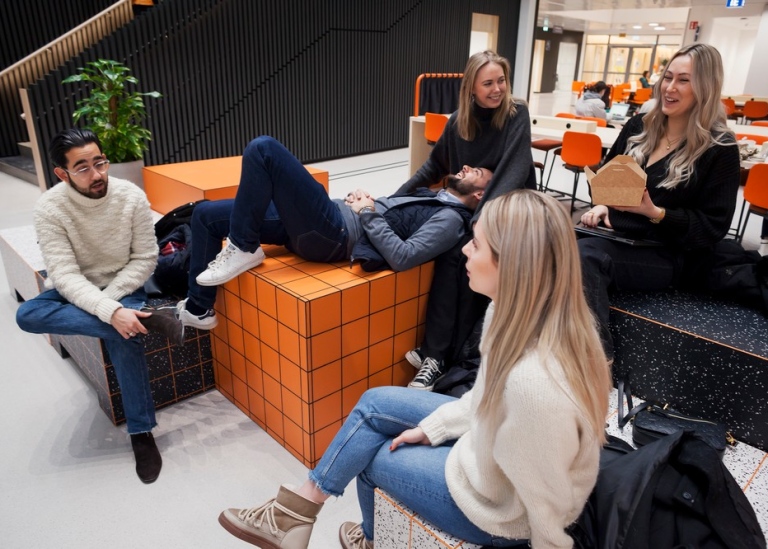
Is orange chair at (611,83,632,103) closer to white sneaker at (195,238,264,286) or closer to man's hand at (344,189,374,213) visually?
man's hand at (344,189,374,213)

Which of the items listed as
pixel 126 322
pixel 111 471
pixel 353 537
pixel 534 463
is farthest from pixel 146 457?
pixel 534 463

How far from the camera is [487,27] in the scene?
10.2 metres

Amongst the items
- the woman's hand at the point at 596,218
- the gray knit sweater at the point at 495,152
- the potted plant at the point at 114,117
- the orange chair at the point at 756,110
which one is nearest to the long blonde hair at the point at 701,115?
the woman's hand at the point at 596,218

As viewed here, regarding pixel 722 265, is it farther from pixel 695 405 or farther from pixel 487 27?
pixel 487 27

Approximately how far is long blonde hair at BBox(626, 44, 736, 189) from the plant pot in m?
3.96

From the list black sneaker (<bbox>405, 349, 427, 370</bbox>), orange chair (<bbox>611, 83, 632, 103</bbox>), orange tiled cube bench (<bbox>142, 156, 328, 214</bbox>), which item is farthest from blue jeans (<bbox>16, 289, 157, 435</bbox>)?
orange chair (<bbox>611, 83, 632, 103</bbox>)

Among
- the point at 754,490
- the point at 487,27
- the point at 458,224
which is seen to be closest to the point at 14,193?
the point at 458,224

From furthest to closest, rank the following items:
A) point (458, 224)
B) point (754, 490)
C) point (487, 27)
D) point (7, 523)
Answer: point (487, 27) < point (458, 224) < point (7, 523) < point (754, 490)

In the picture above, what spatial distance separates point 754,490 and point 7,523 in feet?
8.14

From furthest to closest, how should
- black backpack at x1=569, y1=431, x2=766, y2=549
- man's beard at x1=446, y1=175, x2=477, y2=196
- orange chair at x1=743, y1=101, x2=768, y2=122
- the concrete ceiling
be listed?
the concrete ceiling
orange chair at x1=743, y1=101, x2=768, y2=122
man's beard at x1=446, y1=175, x2=477, y2=196
black backpack at x1=569, y1=431, x2=766, y2=549

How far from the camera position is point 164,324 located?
7.02ft

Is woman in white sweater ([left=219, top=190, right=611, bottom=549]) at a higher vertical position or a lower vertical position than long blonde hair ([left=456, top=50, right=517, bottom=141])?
lower

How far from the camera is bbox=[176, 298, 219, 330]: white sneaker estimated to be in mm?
2324

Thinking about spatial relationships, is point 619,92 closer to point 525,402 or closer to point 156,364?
point 156,364
